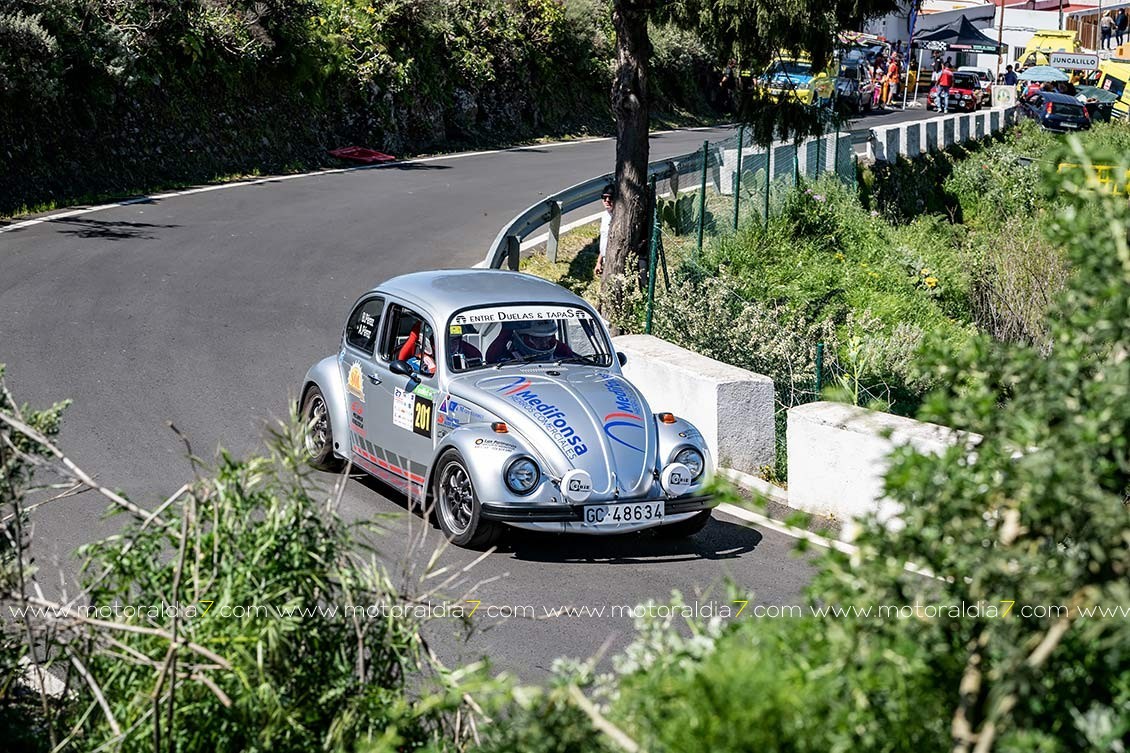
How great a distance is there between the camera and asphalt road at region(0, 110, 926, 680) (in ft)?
26.5

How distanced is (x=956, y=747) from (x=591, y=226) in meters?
18.7

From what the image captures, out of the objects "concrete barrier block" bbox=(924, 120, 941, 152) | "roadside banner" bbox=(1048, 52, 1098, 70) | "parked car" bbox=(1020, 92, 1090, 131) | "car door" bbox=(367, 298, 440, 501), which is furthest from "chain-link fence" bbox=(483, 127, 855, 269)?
"roadside banner" bbox=(1048, 52, 1098, 70)

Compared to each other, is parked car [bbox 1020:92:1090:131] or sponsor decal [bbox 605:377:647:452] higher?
sponsor decal [bbox 605:377:647:452]

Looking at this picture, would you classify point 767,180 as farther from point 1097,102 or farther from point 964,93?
point 964,93

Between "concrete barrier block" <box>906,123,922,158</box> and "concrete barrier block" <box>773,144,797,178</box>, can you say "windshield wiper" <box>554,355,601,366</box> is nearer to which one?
"concrete barrier block" <box>773,144,797,178</box>

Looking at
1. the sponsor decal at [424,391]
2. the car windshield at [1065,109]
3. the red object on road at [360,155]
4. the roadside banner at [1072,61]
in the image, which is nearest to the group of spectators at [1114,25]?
the roadside banner at [1072,61]

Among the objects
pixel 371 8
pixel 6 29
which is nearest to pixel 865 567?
pixel 6 29

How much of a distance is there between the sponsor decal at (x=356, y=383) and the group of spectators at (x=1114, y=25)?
75685 millimetres

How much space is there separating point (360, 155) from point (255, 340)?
14696 mm

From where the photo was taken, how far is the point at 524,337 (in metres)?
9.70

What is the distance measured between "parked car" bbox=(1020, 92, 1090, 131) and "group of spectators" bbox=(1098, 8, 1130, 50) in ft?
133

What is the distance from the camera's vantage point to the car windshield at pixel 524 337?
9469mm

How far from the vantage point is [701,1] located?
48.7 ft

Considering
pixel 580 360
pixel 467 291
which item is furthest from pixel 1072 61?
pixel 467 291
